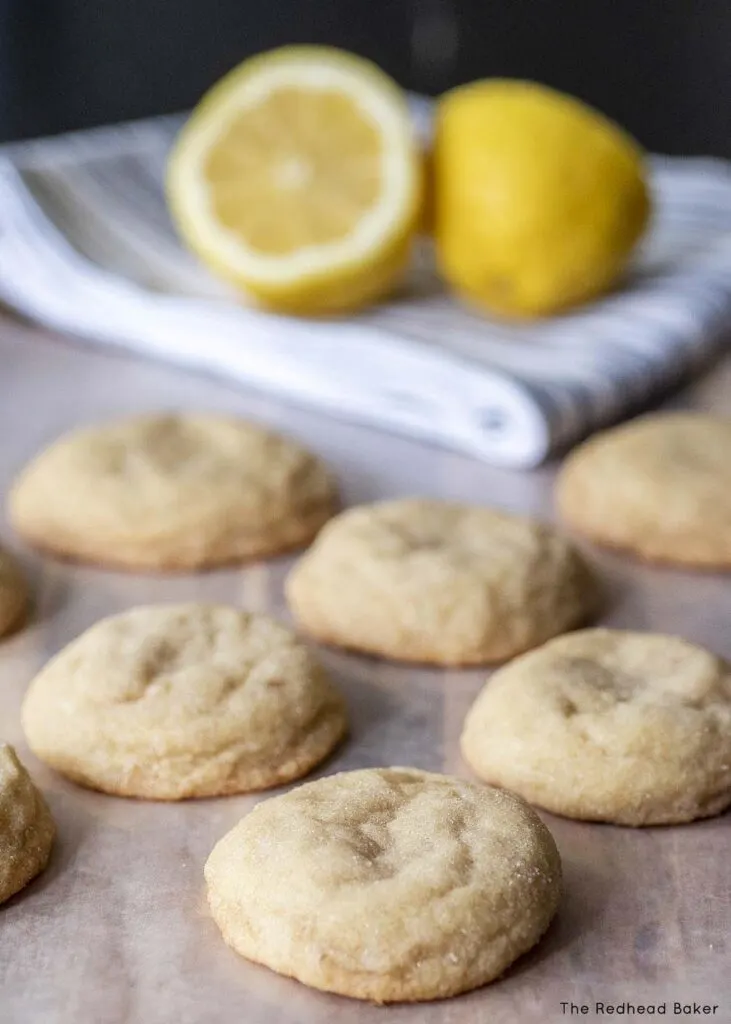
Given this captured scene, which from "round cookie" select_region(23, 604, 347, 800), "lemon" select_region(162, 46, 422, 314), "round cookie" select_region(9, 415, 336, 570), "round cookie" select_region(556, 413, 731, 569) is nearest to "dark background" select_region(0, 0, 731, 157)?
"lemon" select_region(162, 46, 422, 314)

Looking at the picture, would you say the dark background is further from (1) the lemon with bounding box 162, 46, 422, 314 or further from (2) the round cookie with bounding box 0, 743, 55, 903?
(2) the round cookie with bounding box 0, 743, 55, 903

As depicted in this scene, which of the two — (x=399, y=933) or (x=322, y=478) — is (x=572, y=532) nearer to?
(x=322, y=478)

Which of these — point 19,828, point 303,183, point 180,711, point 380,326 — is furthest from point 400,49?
point 19,828

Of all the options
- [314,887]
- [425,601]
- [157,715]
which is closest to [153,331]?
[425,601]

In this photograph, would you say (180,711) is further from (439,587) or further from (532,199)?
(532,199)

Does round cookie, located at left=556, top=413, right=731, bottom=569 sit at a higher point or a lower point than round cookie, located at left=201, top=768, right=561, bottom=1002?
lower

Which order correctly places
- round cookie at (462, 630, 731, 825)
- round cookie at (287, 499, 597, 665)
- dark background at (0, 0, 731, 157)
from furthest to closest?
dark background at (0, 0, 731, 157), round cookie at (287, 499, 597, 665), round cookie at (462, 630, 731, 825)

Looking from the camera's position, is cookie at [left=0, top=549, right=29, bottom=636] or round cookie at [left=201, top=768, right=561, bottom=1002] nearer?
round cookie at [left=201, top=768, right=561, bottom=1002]
